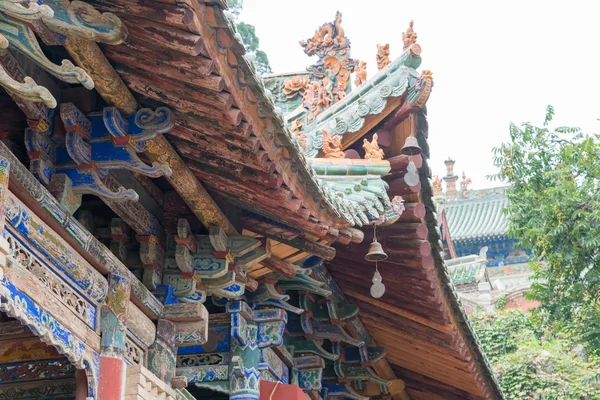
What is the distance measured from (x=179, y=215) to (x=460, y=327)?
4.42 meters

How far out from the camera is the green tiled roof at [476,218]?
44.3 meters

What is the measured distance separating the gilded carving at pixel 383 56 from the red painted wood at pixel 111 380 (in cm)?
380

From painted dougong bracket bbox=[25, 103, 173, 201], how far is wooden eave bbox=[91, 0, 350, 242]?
136 mm

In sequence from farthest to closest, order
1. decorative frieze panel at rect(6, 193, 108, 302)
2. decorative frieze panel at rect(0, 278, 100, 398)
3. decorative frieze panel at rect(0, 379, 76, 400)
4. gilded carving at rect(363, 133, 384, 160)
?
gilded carving at rect(363, 133, 384, 160) < decorative frieze panel at rect(0, 379, 76, 400) < decorative frieze panel at rect(6, 193, 108, 302) < decorative frieze panel at rect(0, 278, 100, 398)

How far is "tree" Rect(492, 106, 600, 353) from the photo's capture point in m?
12.5

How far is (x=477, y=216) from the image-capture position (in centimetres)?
4603

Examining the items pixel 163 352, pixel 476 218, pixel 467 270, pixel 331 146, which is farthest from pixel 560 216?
pixel 476 218

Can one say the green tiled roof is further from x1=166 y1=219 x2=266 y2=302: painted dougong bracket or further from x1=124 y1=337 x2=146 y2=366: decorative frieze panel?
x1=124 y1=337 x2=146 y2=366: decorative frieze panel

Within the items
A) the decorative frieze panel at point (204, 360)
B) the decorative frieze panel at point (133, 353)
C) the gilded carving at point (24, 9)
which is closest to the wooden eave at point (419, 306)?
the decorative frieze panel at point (204, 360)

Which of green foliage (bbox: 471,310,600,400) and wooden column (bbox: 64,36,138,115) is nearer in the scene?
wooden column (bbox: 64,36,138,115)

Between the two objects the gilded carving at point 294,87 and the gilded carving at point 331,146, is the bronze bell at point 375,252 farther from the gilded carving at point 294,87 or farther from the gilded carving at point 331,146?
the gilded carving at point 294,87

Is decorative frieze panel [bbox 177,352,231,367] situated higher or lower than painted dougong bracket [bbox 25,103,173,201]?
lower

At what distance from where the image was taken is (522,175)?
13.6m

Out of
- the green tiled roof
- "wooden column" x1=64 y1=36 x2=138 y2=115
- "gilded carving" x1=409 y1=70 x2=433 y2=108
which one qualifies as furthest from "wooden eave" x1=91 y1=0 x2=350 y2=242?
the green tiled roof
